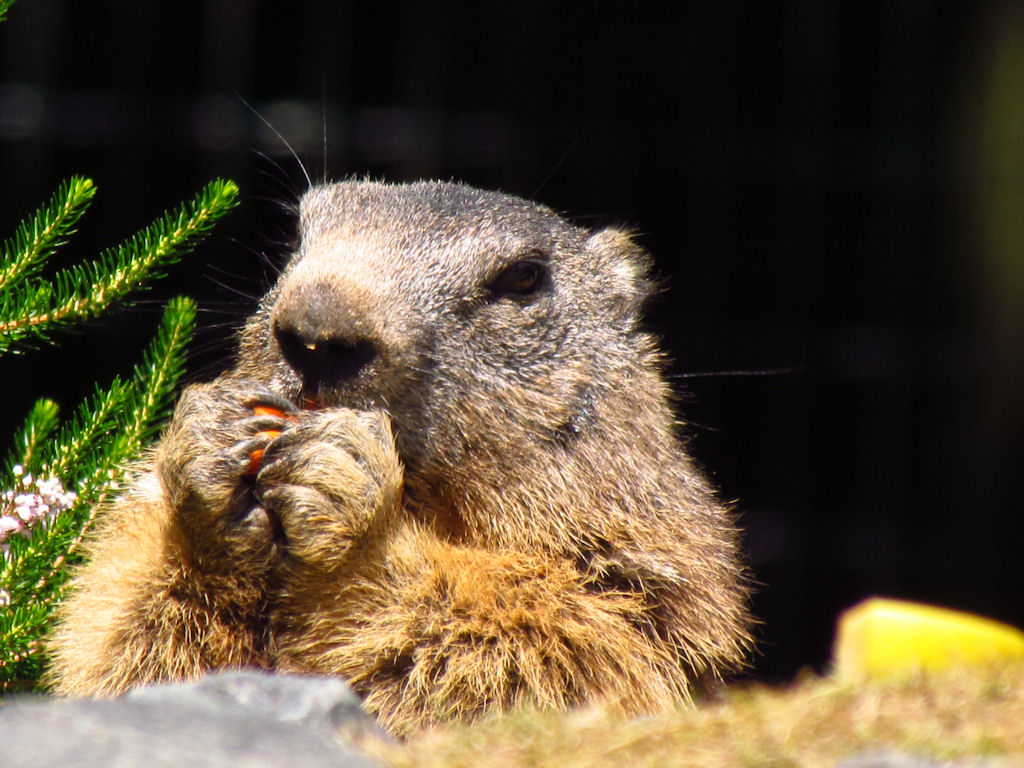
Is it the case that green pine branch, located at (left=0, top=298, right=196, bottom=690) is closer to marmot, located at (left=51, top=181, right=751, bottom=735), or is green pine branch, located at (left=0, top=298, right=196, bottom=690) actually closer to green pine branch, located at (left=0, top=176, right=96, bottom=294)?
marmot, located at (left=51, top=181, right=751, bottom=735)

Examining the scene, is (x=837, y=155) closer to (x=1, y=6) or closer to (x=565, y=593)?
(x=565, y=593)

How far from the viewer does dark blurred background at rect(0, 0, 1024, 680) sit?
18.8 ft

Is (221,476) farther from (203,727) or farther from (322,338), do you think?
(203,727)

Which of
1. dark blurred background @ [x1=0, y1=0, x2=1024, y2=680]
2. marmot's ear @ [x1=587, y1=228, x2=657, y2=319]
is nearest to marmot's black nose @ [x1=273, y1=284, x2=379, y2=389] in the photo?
marmot's ear @ [x1=587, y1=228, x2=657, y2=319]

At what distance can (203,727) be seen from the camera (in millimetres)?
1774

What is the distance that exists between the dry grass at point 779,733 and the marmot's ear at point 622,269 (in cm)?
153

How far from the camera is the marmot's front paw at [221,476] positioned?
2619 mm

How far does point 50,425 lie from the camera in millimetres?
2771

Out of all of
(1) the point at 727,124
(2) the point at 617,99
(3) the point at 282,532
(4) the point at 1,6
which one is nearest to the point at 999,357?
(1) the point at 727,124

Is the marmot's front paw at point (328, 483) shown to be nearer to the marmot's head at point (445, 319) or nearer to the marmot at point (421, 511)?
the marmot at point (421, 511)

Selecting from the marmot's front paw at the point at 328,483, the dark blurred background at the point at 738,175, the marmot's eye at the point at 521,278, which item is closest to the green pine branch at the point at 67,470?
the marmot's front paw at the point at 328,483

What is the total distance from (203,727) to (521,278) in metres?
1.69

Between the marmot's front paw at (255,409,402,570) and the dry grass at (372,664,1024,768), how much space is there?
61 cm

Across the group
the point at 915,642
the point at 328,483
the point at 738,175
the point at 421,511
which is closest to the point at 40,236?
the point at 328,483
